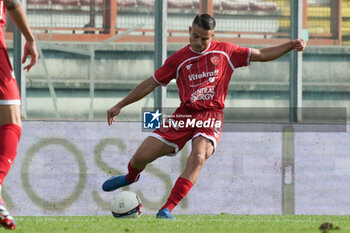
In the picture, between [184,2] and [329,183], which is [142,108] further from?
[329,183]

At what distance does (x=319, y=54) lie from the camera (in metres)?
10.6

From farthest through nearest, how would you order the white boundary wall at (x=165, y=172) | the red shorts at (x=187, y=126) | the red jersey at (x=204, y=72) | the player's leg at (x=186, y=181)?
the white boundary wall at (x=165, y=172) < the red jersey at (x=204, y=72) < the red shorts at (x=187, y=126) < the player's leg at (x=186, y=181)

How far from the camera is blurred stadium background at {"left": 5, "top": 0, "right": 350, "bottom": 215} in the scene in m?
10.1

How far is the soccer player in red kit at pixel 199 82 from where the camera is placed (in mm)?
7309

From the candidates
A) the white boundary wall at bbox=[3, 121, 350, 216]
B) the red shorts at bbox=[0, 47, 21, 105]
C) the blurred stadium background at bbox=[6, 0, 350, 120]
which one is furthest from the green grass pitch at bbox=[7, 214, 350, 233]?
the blurred stadium background at bbox=[6, 0, 350, 120]

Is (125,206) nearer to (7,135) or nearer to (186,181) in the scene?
(186,181)

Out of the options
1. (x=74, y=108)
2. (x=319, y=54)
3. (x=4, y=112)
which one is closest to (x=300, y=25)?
(x=319, y=54)

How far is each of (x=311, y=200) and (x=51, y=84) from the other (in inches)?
131

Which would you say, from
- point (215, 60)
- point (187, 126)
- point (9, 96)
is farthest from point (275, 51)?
point (9, 96)

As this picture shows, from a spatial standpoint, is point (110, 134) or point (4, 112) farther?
point (110, 134)

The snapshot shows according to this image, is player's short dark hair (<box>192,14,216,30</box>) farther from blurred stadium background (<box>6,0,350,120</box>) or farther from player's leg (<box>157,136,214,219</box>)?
blurred stadium background (<box>6,0,350,120</box>)

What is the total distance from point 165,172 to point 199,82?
2.87m

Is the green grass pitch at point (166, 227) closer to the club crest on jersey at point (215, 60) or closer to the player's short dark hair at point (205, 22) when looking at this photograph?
the club crest on jersey at point (215, 60)

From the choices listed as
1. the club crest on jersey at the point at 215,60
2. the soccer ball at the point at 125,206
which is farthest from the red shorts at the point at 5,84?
the club crest on jersey at the point at 215,60
